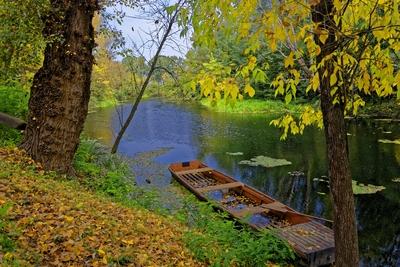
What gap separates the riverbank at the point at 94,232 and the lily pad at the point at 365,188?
6.83 metres

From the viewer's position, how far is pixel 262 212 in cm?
1046

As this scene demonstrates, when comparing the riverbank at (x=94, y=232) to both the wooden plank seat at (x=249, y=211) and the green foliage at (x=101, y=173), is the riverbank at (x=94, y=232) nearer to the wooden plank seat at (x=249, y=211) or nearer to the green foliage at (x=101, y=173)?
the green foliage at (x=101, y=173)

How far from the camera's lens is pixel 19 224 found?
4148 mm

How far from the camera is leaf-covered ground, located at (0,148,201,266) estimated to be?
3.79m

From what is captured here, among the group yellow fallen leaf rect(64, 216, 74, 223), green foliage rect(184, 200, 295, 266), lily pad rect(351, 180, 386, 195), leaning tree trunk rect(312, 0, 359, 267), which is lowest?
lily pad rect(351, 180, 386, 195)

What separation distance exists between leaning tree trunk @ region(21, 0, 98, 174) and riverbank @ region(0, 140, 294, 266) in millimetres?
454

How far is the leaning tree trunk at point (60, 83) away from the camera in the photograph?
7273mm

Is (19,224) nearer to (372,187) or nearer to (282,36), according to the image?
(282,36)

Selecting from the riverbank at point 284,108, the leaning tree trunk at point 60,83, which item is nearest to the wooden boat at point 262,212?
the leaning tree trunk at point 60,83

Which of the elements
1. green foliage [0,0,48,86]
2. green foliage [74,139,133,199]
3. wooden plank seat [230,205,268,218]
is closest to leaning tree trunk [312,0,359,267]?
green foliage [74,139,133,199]

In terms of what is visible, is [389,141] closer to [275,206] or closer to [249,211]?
[275,206]

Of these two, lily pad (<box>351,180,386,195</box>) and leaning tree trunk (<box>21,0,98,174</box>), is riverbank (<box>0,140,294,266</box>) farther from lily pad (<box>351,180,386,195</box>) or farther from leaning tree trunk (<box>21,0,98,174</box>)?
lily pad (<box>351,180,386,195</box>)

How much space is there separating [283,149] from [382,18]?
1803 centimetres

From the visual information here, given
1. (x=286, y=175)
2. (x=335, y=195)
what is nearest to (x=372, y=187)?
(x=286, y=175)
